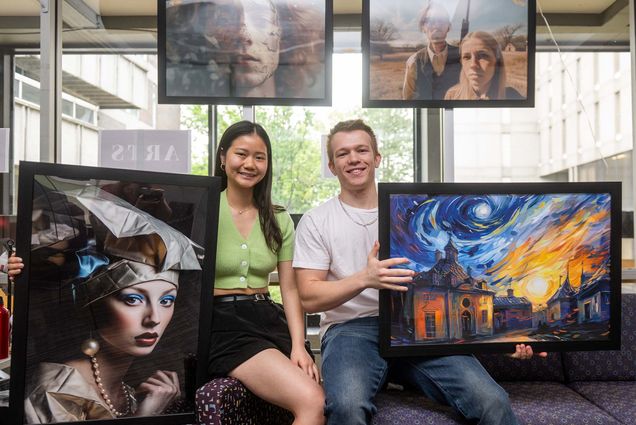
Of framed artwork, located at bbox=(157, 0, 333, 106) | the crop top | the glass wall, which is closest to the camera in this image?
the crop top

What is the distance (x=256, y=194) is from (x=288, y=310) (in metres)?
0.43

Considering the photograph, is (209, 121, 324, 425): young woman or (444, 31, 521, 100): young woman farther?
(444, 31, 521, 100): young woman

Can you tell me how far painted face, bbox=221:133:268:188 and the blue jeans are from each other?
0.59m

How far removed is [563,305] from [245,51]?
4.88ft

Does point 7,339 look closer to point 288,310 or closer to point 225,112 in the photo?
point 288,310

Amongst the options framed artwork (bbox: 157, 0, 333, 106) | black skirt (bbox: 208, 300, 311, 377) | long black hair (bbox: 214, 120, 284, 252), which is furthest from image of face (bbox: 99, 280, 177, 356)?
framed artwork (bbox: 157, 0, 333, 106)

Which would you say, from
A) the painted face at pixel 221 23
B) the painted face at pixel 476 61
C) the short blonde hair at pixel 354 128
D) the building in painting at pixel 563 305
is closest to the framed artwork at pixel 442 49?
the painted face at pixel 476 61

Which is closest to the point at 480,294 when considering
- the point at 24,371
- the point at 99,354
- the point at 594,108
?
the point at 99,354

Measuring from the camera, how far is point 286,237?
1.97 metres

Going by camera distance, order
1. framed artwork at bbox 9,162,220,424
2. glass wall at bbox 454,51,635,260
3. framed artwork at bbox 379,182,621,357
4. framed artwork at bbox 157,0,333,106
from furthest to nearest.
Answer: glass wall at bbox 454,51,635,260 < framed artwork at bbox 157,0,333,106 < framed artwork at bbox 379,182,621,357 < framed artwork at bbox 9,162,220,424

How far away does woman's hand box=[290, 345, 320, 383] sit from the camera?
5.73 ft

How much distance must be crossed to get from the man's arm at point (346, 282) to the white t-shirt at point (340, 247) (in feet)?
0.15

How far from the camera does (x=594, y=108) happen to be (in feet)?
9.74

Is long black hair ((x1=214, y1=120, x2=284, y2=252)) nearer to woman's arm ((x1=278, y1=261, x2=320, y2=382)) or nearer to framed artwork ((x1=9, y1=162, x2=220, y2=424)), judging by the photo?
woman's arm ((x1=278, y1=261, x2=320, y2=382))
